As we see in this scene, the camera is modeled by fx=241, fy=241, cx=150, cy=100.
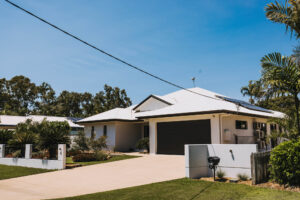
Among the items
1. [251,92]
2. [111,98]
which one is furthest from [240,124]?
[111,98]

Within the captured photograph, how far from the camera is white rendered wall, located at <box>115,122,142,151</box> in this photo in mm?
23578

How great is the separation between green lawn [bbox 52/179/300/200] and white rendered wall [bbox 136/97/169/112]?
15225 mm

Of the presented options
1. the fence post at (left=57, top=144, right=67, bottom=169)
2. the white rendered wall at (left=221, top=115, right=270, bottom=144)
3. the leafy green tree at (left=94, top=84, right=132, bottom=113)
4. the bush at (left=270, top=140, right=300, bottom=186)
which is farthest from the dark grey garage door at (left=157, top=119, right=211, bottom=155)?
the leafy green tree at (left=94, top=84, right=132, bottom=113)

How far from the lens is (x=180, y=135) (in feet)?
61.9

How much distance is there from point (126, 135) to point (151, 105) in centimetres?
396

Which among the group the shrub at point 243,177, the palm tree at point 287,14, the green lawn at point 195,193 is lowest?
the green lawn at point 195,193

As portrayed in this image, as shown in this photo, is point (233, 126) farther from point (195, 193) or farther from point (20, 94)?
point (20, 94)

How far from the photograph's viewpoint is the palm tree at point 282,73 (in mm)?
9703

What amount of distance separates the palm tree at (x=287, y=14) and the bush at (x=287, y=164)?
531 centimetres

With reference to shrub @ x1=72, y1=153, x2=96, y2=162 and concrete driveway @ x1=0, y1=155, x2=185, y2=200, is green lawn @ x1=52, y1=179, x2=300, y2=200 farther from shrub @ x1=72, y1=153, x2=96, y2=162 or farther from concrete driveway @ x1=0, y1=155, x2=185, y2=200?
shrub @ x1=72, y1=153, x2=96, y2=162

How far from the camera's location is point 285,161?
27.1 feet

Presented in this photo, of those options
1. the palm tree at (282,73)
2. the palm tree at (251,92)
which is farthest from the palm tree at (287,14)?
the palm tree at (251,92)

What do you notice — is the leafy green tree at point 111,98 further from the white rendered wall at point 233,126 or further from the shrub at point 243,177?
the shrub at point 243,177

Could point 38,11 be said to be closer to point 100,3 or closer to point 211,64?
point 100,3
